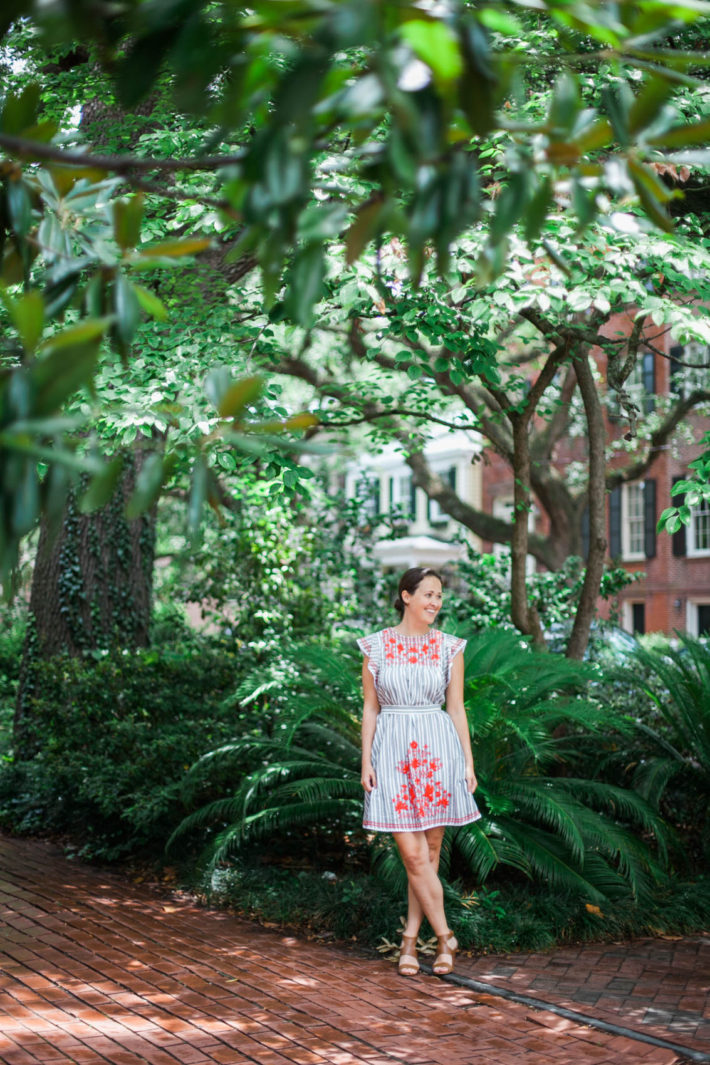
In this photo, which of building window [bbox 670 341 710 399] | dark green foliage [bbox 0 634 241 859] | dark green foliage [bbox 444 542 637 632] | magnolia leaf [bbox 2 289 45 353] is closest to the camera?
magnolia leaf [bbox 2 289 45 353]

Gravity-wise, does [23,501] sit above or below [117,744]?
above

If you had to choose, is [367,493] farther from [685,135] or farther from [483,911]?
[685,135]

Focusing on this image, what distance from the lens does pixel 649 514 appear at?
29.8 m

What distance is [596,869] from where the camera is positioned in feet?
21.4

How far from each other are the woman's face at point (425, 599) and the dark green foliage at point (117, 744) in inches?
100

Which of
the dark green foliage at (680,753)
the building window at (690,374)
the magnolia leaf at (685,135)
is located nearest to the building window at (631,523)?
the building window at (690,374)

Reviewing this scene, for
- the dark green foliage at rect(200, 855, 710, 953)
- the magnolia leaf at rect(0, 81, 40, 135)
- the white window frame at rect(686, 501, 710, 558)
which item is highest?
the white window frame at rect(686, 501, 710, 558)

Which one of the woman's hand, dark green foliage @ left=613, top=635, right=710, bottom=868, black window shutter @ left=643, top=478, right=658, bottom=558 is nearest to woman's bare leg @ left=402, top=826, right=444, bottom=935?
the woman's hand

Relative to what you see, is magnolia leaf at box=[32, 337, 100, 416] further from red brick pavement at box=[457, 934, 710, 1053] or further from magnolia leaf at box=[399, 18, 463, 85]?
red brick pavement at box=[457, 934, 710, 1053]

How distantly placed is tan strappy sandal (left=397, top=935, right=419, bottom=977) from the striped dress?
542 mm

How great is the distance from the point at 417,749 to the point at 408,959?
100 centimetres

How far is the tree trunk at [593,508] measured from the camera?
854 centimetres

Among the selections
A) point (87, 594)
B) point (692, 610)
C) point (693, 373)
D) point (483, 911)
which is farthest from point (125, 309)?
point (692, 610)

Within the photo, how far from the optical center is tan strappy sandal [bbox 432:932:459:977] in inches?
212
